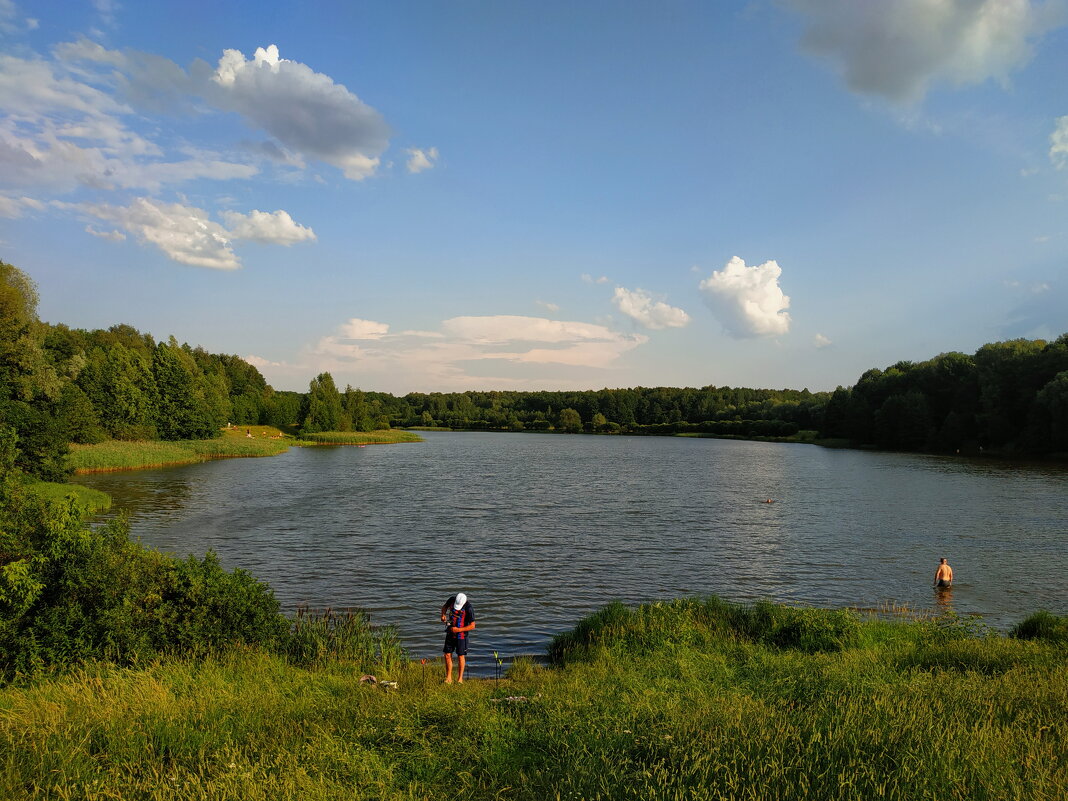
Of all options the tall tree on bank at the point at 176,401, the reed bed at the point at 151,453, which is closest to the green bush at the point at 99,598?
the reed bed at the point at 151,453

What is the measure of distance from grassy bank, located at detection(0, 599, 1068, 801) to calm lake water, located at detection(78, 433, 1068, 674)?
245 inches

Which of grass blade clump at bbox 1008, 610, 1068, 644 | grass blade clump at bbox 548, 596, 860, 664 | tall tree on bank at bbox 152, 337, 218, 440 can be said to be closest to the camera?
grass blade clump at bbox 548, 596, 860, 664

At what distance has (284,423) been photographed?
152500 millimetres

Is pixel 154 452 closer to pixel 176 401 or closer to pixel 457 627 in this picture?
pixel 176 401

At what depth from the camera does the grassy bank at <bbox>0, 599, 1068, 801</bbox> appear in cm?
600

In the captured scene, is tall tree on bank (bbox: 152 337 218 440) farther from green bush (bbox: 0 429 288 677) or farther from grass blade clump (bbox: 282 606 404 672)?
grass blade clump (bbox: 282 606 404 672)

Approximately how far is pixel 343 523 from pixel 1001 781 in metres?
34.7

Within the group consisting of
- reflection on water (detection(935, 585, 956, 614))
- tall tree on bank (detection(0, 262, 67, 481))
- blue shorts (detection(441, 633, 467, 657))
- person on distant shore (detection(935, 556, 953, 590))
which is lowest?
reflection on water (detection(935, 585, 956, 614))

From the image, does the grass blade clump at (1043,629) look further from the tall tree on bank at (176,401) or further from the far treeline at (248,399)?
the tall tree on bank at (176,401)

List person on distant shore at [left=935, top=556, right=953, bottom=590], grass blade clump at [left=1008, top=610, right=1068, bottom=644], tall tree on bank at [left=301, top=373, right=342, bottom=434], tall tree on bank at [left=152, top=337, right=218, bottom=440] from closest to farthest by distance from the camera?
grass blade clump at [left=1008, top=610, right=1068, bottom=644]
person on distant shore at [left=935, top=556, right=953, bottom=590]
tall tree on bank at [left=152, top=337, right=218, bottom=440]
tall tree on bank at [left=301, top=373, right=342, bottom=434]

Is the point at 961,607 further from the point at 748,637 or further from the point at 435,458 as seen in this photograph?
the point at 435,458

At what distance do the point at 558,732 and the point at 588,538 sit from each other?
25795 mm

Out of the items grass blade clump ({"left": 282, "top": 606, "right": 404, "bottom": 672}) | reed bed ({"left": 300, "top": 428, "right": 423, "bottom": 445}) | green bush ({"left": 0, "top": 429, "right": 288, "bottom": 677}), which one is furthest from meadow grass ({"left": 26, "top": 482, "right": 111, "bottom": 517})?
reed bed ({"left": 300, "top": 428, "right": 423, "bottom": 445})

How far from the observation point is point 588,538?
33344mm
